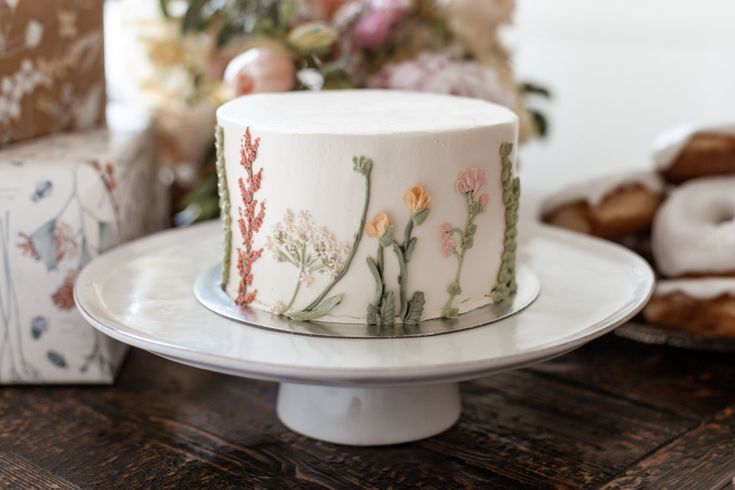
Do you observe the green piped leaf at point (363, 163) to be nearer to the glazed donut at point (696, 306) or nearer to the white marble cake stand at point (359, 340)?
the white marble cake stand at point (359, 340)

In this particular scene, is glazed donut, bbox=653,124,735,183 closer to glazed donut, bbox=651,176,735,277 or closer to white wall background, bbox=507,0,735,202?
glazed donut, bbox=651,176,735,277

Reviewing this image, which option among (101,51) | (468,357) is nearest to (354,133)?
(468,357)

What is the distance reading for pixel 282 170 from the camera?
2.38ft

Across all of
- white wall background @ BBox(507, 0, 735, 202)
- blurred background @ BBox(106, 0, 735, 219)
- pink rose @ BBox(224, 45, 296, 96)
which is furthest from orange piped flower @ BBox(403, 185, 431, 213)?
white wall background @ BBox(507, 0, 735, 202)

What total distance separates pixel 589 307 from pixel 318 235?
249mm

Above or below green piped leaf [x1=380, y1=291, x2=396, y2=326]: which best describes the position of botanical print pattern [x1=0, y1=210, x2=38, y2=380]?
below

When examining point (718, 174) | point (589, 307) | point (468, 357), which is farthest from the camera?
point (718, 174)

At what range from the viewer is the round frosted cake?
27.9 inches

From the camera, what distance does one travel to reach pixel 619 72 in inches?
91.2

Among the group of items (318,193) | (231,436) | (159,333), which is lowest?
(231,436)

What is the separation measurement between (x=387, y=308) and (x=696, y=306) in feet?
1.30

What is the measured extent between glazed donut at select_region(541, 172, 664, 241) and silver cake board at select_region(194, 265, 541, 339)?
0.27 m

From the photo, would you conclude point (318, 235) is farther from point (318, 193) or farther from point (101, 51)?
point (101, 51)

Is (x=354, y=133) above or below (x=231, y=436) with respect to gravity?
above
